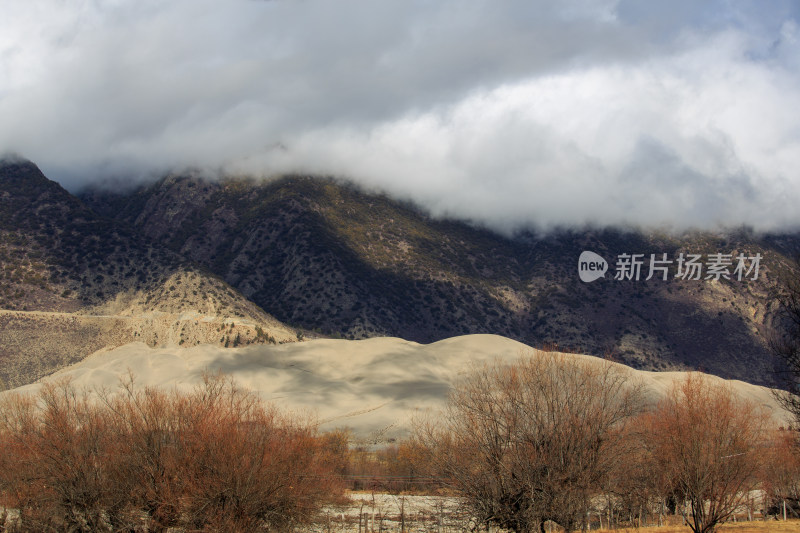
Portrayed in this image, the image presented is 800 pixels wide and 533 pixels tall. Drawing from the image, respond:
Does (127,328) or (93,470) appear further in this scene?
(127,328)

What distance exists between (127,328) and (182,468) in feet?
269

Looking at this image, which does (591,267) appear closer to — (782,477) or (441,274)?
(441,274)

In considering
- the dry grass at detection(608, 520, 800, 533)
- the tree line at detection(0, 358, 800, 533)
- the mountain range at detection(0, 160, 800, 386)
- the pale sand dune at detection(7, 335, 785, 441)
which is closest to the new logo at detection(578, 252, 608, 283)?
the mountain range at detection(0, 160, 800, 386)

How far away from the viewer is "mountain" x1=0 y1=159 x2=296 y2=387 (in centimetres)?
9625

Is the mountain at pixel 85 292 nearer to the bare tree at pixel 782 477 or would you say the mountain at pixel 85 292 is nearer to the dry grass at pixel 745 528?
the dry grass at pixel 745 528

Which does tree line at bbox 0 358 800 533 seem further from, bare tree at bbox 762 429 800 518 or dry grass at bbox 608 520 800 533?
bare tree at bbox 762 429 800 518

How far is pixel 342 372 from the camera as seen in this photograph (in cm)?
10738

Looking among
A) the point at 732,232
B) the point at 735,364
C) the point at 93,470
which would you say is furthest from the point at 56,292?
the point at 732,232

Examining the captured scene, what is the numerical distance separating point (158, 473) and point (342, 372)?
7609 centimetres

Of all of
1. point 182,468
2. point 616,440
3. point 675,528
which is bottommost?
point 675,528

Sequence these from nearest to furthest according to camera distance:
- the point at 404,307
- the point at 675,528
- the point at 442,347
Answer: the point at 675,528 → the point at 442,347 → the point at 404,307

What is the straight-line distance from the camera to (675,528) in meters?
37.9

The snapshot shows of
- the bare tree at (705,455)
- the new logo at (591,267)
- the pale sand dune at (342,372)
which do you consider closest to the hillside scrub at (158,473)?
the bare tree at (705,455)

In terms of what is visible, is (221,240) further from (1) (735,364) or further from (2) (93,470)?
(2) (93,470)
